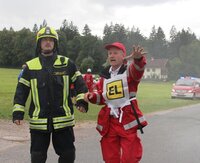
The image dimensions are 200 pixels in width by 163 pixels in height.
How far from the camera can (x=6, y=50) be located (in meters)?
111

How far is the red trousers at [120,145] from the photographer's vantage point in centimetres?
516

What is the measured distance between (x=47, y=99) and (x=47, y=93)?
0.25 feet

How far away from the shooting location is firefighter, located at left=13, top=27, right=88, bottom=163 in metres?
5.11

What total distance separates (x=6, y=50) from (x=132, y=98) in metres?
109

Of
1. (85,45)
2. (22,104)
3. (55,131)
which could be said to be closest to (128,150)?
(55,131)

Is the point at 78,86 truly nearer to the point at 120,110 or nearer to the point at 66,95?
the point at 66,95

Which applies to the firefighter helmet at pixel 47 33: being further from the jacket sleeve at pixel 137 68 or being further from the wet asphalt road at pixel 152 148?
the wet asphalt road at pixel 152 148

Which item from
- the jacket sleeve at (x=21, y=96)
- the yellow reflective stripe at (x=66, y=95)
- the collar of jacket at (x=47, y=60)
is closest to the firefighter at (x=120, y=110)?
the yellow reflective stripe at (x=66, y=95)

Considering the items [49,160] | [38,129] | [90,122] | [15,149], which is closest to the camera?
[38,129]

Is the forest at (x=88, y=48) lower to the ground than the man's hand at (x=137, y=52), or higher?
higher

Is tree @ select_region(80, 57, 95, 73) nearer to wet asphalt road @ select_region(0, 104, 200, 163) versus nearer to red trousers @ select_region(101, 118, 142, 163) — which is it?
wet asphalt road @ select_region(0, 104, 200, 163)

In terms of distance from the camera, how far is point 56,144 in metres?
5.27

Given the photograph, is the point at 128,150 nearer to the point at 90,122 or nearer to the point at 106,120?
the point at 106,120

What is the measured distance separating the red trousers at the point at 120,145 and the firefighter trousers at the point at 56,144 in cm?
47
